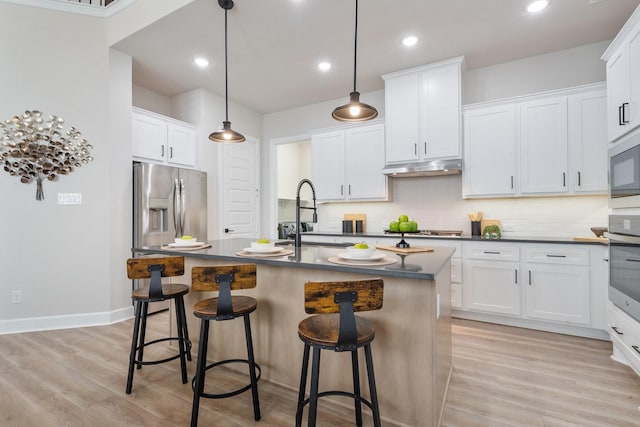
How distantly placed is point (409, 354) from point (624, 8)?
11.7 feet

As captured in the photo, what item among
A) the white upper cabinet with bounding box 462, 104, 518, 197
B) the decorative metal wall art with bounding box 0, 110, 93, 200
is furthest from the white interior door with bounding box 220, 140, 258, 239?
the white upper cabinet with bounding box 462, 104, 518, 197

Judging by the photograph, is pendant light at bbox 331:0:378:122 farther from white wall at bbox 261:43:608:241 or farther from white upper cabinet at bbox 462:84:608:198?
white wall at bbox 261:43:608:241

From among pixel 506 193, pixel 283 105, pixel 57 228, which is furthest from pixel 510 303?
pixel 57 228

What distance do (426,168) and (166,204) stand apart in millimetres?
3157

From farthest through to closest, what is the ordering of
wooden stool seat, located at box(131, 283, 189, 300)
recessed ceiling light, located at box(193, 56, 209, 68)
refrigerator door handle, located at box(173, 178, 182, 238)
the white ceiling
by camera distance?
refrigerator door handle, located at box(173, 178, 182, 238)
recessed ceiling light, located at box(193, 56, 209, 68)
the white ceiling
wooden stool seat, located at box(131, 283, 189, 300)

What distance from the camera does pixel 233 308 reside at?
1787 millimetres

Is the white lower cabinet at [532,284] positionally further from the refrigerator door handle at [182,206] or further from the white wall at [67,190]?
the white wall at [67,190]

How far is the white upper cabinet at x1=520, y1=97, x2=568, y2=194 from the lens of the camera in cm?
323

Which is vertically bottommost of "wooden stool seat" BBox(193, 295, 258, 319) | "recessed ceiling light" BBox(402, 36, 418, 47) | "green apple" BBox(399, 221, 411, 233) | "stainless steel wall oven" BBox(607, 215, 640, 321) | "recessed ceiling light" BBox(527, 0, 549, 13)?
"wooden stool seat" BBox(193, 295, 258, 319)

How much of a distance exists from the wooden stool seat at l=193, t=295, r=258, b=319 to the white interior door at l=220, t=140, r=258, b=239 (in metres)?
3.06

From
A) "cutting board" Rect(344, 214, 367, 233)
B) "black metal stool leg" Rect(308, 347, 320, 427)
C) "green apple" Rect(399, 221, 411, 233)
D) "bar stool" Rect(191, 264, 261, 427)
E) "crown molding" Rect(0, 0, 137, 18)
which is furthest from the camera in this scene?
"cutting board" Rect(344, 214, 367, 233)

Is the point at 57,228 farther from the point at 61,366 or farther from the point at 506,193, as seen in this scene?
the point at 506,193

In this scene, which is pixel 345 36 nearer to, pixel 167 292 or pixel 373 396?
pixel 167 292

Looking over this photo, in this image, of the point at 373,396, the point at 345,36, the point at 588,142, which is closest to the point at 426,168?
the point at 588,142
